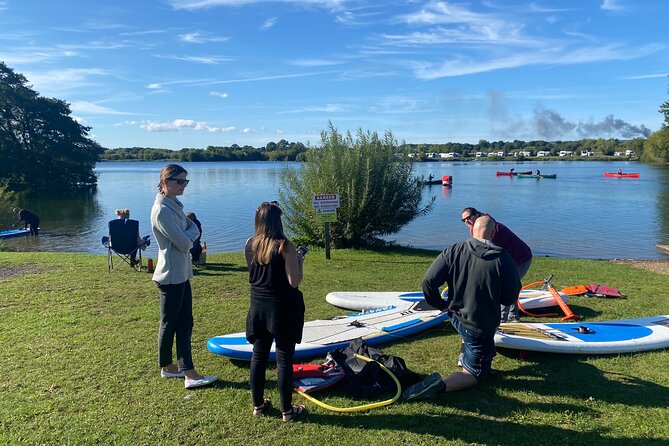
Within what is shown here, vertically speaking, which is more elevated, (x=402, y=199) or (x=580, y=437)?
(x=402, y=199)

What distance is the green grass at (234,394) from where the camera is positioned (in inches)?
142

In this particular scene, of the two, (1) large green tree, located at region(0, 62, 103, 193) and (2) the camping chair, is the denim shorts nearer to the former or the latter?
(2) the camping chair

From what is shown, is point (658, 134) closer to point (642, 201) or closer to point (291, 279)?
point (642, 201)

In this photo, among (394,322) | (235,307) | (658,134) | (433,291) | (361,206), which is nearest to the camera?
(433,291)

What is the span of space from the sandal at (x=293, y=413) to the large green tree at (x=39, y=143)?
5163 centimetres

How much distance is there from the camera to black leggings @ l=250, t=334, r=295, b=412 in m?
3.60

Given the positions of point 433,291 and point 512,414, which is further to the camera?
point 433,291

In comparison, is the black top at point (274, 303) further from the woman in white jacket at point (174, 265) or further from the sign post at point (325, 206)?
the sign post at point (325, 206)

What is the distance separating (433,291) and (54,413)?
3567 millimetres

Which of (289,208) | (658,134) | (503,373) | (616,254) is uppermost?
(658,134)

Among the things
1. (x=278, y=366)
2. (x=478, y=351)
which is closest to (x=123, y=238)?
(x=278, y=366)

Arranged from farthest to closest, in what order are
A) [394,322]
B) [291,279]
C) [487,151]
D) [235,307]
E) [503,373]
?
[487,151]
[235,307]
[394,322]
[503,373]
[291,279]

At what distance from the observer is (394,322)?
20.1 ft

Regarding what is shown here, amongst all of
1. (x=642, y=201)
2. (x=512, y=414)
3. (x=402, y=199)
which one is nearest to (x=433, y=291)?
(x=512, y=414)
